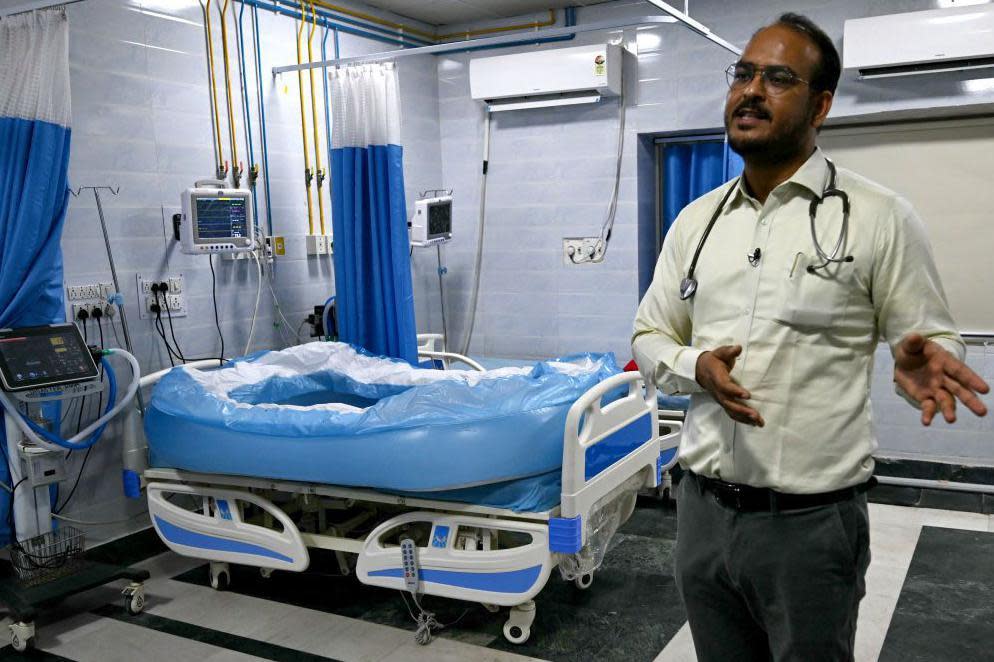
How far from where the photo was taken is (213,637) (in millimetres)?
3193

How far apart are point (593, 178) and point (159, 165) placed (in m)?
2.64

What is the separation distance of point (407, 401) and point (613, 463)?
783 millimetres

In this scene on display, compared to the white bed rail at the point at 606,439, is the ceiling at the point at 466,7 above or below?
above

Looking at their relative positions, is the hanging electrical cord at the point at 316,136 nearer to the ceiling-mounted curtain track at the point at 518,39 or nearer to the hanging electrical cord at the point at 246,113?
the ceiling-mounted curtain track at the point at 518,39

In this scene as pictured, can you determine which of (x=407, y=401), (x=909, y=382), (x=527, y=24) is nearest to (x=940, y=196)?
(x=527, y=24)

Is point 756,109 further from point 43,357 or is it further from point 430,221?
point 430,221

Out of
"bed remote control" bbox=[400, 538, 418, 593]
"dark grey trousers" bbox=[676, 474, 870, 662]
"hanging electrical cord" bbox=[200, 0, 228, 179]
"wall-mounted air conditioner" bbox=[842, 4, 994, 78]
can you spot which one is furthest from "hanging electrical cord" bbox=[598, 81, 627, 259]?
"dark grey trousers" bbox=[676, 474, 870, 662]

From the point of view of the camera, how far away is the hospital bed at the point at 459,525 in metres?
2.89

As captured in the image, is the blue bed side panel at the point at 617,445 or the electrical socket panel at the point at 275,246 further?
the electrical socket panel at the point at 275,246

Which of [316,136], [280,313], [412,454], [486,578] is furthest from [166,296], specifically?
[486,578]

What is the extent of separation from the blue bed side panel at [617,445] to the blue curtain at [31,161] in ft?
7.06

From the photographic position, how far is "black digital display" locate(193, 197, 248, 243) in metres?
4.05

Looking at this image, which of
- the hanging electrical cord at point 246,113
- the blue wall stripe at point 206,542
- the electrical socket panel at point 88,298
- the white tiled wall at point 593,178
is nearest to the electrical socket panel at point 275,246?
the hanging electrical cord at point 246,113

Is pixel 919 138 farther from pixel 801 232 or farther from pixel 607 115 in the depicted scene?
pixel 801 232
